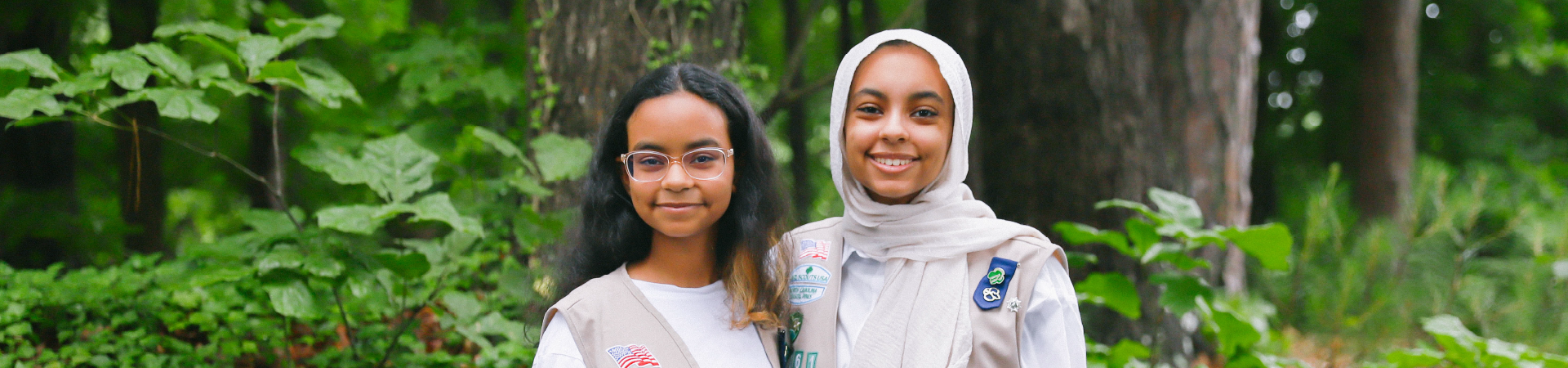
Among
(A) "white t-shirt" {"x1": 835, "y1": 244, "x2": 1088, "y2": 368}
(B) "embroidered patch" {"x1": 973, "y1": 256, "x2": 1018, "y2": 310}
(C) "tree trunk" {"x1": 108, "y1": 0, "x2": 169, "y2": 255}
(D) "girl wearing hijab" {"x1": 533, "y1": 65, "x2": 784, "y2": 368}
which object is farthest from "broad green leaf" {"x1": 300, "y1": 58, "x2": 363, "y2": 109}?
(B) "embroidered patch" {"x1": 973, "y1": 256, "x2": 1018, "y2": 310}

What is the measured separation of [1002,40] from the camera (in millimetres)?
5008

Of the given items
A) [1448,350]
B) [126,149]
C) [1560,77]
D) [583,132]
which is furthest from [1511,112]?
[126,149]

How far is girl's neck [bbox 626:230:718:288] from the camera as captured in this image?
1.88 m

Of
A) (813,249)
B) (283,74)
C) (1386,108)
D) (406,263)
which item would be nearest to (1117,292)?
(813,249)

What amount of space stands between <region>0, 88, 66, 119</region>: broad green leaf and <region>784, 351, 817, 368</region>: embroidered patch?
199 centimetres

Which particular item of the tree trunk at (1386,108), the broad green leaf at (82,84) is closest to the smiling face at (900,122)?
the broad green leaf at (82,84)

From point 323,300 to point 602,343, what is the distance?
1.29 metres

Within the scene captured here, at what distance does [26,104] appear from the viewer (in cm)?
228

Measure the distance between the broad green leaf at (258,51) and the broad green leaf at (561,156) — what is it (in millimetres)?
766

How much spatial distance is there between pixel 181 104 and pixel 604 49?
1.30 meters

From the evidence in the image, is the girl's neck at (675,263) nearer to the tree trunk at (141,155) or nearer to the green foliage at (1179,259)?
the green foliage at (1179,259)

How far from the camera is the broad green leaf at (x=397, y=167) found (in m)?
2.53

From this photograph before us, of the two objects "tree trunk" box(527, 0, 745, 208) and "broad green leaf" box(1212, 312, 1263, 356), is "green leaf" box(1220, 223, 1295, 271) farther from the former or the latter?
"tree trunk" box(527, 0, 745, 208)

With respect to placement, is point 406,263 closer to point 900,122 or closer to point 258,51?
point 258,51
